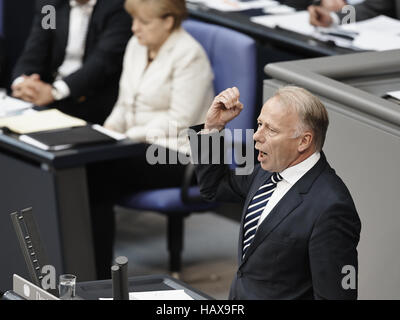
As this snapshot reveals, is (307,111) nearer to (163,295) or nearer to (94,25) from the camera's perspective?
(163,295)

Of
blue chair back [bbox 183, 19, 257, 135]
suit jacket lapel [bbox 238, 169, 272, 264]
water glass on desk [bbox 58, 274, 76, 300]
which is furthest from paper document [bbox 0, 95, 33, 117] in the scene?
water glass on desk [bbox 58, 274, 76, 300]

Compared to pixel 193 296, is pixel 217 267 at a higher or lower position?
lower

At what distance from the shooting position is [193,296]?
7.57ft

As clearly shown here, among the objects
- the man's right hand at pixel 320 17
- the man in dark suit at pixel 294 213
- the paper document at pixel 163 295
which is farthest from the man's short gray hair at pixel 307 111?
the man's right hand at pixel 320 17

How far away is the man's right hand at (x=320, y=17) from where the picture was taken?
4305mm

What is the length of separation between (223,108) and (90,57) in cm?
227

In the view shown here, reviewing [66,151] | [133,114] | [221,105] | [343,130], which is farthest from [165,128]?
[221,105]

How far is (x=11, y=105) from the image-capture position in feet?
14.2

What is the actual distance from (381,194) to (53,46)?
8.12 ft

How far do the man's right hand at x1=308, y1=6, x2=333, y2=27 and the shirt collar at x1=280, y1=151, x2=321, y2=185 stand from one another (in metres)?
2.09

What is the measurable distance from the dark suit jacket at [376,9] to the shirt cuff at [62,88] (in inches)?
49.5

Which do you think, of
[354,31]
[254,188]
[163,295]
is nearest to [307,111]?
[254,188]
